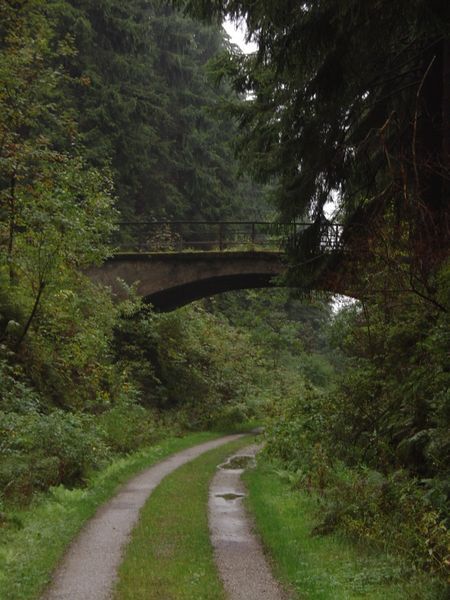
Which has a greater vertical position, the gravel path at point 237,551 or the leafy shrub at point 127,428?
the leafy shrub at point 127,428

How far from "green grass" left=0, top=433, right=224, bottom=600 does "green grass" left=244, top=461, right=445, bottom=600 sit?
10.5 feet

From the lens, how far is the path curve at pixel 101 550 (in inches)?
320

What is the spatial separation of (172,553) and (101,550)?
Answer: 1161 millimetres

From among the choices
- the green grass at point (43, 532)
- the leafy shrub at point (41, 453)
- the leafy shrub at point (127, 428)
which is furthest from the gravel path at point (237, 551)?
the leafy shrub at point (127, 428)

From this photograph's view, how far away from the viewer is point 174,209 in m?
44.0

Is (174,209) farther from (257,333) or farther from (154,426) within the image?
(154,426)

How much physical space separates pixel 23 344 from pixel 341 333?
897 centimetres

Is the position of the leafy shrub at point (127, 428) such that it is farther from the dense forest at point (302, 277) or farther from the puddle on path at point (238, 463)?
the puddle on path at point (238, 463)

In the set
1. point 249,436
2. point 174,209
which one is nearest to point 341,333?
point 249,436

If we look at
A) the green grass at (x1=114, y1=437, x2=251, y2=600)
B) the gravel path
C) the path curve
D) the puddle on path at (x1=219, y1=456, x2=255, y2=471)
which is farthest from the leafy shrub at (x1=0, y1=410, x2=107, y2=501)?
the puddle on path at (x1=219, y1=456, x2=255, y2=471)

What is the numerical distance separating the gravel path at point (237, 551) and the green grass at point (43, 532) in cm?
237

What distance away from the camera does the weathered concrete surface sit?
83.4ft

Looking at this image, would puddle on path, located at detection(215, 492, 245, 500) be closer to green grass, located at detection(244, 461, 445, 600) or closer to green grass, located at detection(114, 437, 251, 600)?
green grass, located at detection(114, 437, 251, 600)

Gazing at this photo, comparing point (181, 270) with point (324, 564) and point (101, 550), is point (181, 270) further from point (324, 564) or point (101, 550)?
point (324, 564)
